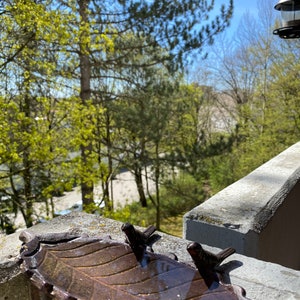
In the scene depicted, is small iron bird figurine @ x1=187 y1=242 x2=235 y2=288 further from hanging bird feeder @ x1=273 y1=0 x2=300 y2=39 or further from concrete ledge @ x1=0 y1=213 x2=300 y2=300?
hanging bird feeder @ x1=273 y1=0 x2=300 y2=39

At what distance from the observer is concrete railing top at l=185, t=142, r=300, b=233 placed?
1.25 meters

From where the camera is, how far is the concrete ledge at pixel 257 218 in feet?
3.96

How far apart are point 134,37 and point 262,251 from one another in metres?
5.63

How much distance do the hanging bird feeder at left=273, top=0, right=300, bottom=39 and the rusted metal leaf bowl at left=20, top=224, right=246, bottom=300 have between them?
181 centimetres

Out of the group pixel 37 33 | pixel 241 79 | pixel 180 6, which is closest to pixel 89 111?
pixel 37 33

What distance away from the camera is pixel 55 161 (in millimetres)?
4852

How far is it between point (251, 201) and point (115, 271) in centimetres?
81

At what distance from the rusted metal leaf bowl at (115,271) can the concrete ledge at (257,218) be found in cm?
36

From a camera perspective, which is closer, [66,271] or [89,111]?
[66,271]

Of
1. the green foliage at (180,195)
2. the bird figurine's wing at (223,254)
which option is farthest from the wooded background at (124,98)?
the bird figurine's wing at (223,254)

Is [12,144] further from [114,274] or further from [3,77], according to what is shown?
[114,274]

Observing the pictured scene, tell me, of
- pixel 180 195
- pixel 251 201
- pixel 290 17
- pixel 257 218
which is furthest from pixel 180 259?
pixel 180 195

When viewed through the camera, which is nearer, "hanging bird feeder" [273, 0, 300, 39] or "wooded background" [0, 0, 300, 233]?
"hanging bird feeder" [273, 0, 300, 39]

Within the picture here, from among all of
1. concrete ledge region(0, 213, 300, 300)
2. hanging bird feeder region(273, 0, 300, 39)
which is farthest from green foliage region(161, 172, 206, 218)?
concrete ledge region(0, 213, 300, 300)
